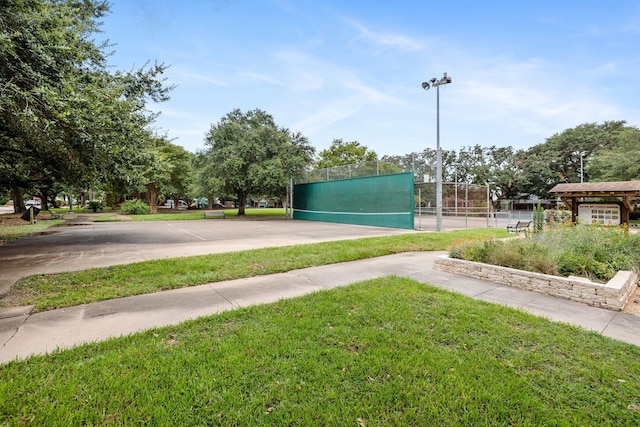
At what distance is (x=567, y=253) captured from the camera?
16.4ft

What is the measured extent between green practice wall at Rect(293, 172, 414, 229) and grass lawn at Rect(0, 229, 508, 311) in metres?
6.40

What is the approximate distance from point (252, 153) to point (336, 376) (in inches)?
842

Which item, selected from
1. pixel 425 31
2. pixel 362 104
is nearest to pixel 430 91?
pixel 425 31

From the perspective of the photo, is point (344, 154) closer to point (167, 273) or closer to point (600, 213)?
point (600, 213)

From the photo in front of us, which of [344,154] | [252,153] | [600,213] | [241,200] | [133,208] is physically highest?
[344,154]

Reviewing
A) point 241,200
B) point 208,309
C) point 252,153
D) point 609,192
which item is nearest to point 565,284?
point 208,309

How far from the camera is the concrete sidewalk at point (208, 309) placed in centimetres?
292

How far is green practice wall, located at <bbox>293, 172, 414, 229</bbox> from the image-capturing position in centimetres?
1427

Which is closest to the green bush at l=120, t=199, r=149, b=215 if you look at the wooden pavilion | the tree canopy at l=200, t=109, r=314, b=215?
the tree canopy at l=200, t=109, r=314, b=215

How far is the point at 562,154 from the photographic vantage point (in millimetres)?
35688

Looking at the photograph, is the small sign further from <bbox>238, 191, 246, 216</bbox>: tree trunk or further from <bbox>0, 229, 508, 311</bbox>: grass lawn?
<bbox>238, 191, 246, 216</bbox>: tree trunk

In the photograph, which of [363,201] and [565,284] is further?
[363,201]

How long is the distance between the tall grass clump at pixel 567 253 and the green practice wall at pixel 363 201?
7886 millimetres

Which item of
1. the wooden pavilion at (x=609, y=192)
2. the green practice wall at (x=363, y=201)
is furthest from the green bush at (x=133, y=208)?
the wooden pavilion at (x=609, y=192)
